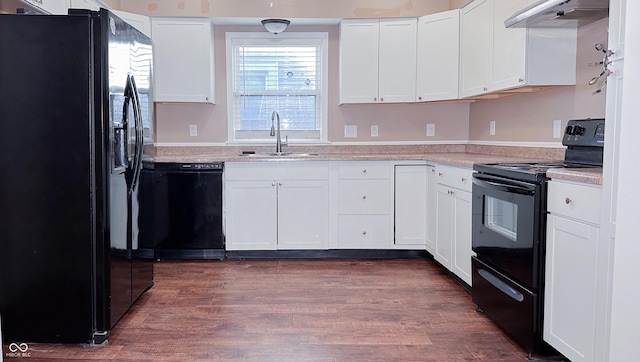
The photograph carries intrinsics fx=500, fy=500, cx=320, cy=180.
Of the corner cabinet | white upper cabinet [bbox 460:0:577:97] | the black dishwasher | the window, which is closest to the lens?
white upper cabinet [bbox 460:0:577:97]

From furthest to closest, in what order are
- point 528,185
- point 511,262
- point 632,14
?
point 511,262 < point 528,185 < point 632,14

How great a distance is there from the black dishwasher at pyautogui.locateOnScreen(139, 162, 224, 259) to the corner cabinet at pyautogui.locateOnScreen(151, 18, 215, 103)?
2.39 ft

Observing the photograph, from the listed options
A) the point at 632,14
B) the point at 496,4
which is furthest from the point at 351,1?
the point at 632,14

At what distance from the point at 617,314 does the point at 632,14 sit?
2.13 feet

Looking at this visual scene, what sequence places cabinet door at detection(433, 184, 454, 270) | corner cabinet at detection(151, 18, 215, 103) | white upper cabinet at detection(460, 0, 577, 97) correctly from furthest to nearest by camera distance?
corner cabinet at detection(151, 18, 215, 103) < cabinet door at detection(433, 184, 454, 270) < white upper cabinet at detection(460, 0, 577, 97)

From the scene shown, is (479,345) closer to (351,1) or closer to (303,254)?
(303,254)

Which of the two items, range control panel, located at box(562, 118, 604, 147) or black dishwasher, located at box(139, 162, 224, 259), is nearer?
range control panel, located at box(562, 118, 604, 147)

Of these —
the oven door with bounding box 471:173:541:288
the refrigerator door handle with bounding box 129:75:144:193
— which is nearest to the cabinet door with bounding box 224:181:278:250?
the refrigerator door handle with bounding box 129:75:144:193

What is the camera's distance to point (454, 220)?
3.50 m

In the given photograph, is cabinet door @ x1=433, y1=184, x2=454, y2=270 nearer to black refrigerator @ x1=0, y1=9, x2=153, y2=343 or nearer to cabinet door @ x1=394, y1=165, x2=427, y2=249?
cabinet door @ x1=394, y1=165, x2=427, y2=249

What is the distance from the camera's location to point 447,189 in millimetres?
3635

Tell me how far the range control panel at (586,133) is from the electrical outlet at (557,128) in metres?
0.49

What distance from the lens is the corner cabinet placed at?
440cm

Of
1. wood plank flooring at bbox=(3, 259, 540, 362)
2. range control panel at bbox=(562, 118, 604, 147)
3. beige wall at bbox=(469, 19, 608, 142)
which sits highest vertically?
beige wall at bbox=(469, 19, 608, 142)
